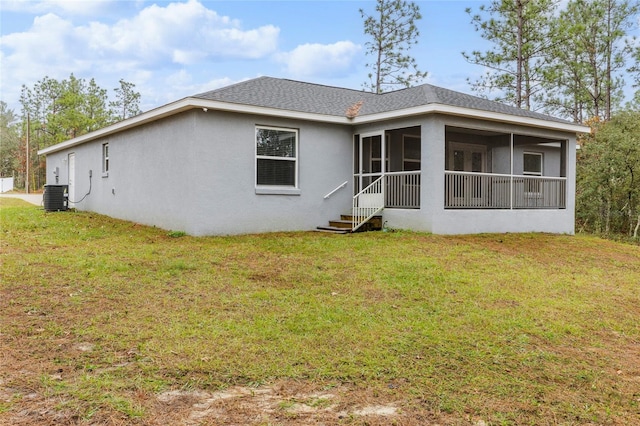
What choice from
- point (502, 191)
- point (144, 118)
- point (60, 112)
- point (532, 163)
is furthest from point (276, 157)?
point (60, 112)

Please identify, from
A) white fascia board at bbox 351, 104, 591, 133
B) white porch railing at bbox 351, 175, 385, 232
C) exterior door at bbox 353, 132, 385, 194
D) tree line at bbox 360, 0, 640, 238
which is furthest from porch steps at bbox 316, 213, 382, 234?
tree line at bbox 360, 0, 640, 238

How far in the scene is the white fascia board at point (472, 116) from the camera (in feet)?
35.6

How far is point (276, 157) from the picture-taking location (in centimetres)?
1145

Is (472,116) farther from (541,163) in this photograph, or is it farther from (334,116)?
(541,163)

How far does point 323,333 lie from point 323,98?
10065mm

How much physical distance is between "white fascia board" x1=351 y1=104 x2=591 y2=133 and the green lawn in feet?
12.5

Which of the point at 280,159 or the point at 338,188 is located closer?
the point at 280,159

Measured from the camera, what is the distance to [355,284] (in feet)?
21.2

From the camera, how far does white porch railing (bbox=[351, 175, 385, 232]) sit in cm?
1202

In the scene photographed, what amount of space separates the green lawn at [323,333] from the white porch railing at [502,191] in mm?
3428

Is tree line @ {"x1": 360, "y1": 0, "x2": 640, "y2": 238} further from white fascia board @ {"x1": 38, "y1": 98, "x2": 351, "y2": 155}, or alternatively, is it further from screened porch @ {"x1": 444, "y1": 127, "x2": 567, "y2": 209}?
white fascia board @ {"x1": 38, "y1": 98, "x2": 351, "y2": 155}

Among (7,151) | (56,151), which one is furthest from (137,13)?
(7,151)

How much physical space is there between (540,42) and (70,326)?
24.7m

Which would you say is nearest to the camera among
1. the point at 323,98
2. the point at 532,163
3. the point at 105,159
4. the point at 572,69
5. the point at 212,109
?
the point at 212,109
